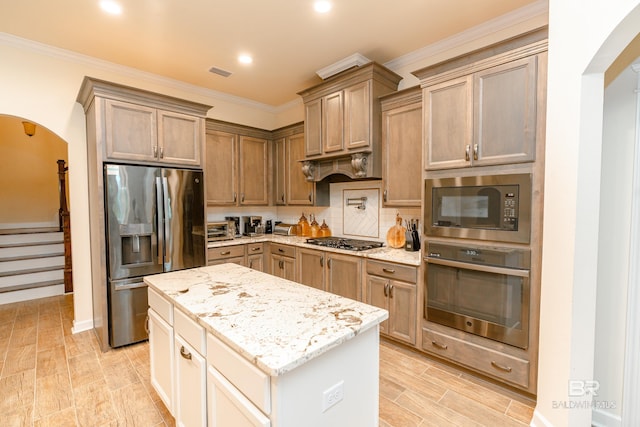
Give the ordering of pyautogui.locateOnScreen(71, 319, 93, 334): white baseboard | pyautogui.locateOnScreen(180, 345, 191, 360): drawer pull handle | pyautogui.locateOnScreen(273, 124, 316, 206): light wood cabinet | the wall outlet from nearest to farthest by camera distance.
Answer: the wall outlet → pyautogui.locateOnScreen(180, 345, 191, 360): drawer pull handle → pyautogui.locateOnScreen(71, 319, 93, 334): white baseboard → pyautogui.locateOnScreen(273, 124, 316, 206): light wood cabinet

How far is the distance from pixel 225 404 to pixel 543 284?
74.7 inches

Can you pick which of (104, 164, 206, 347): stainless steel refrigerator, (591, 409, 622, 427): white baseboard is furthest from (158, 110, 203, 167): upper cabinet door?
(591, 409, 622, 427): white baseboard

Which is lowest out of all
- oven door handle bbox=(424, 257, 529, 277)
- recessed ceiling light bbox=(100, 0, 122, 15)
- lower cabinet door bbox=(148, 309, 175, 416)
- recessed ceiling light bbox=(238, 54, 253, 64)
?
lower cabinet door bbox=(148, 309, 175, 416)

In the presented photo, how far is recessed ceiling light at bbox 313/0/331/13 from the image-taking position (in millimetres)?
2291

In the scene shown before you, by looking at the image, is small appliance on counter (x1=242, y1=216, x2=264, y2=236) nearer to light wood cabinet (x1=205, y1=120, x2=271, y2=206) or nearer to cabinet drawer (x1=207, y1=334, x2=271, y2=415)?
light wood cabinet (x1=205, y1=120, x2=271, y2=206)

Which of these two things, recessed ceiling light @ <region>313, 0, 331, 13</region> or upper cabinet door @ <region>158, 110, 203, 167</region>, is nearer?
recessed ceiling light @ <region>313, 0, 331, 13</region>

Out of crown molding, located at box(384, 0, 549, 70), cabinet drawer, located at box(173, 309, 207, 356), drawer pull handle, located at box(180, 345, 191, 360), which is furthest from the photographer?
crown molding, located at box(384, 0, 549, 70)

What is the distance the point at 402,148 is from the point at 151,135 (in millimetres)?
2557

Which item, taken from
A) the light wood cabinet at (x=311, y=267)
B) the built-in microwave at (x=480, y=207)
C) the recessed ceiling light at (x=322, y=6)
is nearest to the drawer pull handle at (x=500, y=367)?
the built-in microwave at (x=480, y=207)

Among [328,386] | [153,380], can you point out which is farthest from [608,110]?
[153,380]

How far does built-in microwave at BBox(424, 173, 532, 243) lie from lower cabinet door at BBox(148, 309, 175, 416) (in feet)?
6.87

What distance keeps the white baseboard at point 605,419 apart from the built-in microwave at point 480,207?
112 centimetres

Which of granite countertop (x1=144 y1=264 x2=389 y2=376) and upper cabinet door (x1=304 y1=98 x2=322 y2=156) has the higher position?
upper cabinet door (x1=304 y1=98 x2=322 y2=156)

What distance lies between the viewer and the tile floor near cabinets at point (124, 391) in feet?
6.24
